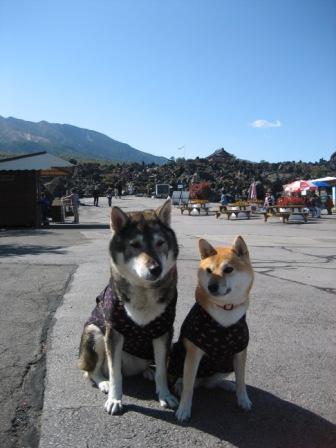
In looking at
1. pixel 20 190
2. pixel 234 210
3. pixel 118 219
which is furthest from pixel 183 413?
pixel 234 210

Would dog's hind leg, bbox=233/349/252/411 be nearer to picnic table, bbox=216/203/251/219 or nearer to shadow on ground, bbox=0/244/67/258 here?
shadow on ground, bbox=0/244/67/258

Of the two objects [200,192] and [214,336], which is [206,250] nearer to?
[214,336]

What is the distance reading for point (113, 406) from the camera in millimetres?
3355

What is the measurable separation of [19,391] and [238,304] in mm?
1817

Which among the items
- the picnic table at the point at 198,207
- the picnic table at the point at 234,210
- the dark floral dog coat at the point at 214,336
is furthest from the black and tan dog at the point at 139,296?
the picnic table at the point at 198,207

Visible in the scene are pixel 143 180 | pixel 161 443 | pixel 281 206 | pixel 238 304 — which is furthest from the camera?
pixel 143 180

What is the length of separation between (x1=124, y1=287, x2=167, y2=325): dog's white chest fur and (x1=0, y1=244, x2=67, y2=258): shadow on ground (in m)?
7.79

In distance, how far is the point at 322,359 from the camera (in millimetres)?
4430

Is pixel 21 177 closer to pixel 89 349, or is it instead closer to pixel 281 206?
pixel 281 206

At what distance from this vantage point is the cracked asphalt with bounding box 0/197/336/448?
10.1 ft

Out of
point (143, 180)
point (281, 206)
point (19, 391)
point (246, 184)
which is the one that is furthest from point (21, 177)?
point (143, 180)

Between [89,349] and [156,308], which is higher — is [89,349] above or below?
below

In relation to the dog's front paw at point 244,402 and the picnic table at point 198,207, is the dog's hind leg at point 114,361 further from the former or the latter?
the picnic table at point 198,207

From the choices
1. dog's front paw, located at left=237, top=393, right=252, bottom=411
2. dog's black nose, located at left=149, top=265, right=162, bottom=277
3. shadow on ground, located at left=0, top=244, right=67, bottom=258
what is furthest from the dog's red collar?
shadow on ground, located at left=0, top=244, right=67, bottom=258
